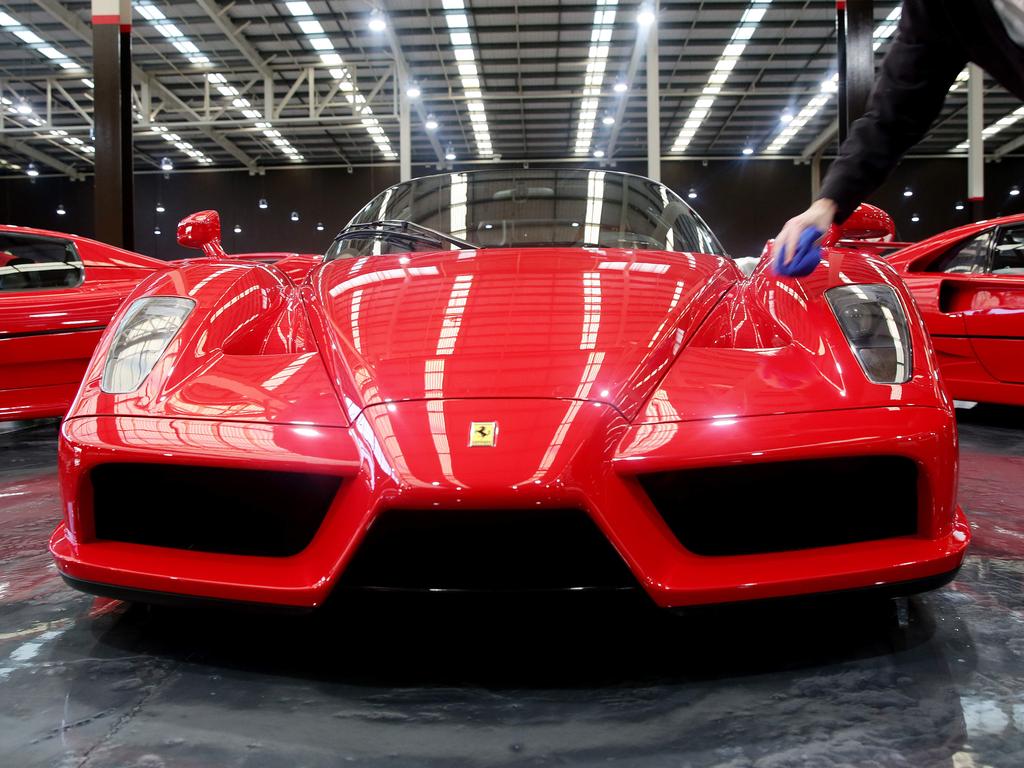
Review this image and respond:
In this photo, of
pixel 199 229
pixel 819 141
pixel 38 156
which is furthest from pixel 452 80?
pixel 199 229

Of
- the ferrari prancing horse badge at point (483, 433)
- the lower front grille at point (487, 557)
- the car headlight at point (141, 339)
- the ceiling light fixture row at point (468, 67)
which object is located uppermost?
the ceiling light fixture row at point (468, 67)

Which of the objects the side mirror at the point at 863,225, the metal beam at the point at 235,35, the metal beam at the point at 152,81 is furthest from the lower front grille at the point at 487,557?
the metal beam at the point at 152,81

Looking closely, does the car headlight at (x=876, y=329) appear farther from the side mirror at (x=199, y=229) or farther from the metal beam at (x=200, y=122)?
the metal beam at (x=200, y=122)

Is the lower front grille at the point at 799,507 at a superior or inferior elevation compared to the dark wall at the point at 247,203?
inferior

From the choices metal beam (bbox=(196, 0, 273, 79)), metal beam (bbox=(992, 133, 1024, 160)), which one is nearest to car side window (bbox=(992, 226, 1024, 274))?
metal beam (bbox=(196, 0, 273, 79))

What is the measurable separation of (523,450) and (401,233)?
1344mm

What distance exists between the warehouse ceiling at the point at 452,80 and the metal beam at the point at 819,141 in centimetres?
7

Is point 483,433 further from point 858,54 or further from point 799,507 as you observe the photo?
point 858,54

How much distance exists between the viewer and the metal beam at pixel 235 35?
1295 centimetres

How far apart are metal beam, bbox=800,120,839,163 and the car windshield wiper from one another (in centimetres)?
1931

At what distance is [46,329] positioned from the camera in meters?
3.51

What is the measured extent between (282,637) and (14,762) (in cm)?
46

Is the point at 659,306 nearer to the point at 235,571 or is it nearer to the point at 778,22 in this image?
the point at 235,571

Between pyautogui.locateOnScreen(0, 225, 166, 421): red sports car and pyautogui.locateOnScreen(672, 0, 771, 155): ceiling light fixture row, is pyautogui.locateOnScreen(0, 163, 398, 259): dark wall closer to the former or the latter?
pyautogui.locateOnScreen(672, 0, 771, 155): ceiling light fixture row
